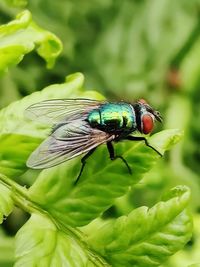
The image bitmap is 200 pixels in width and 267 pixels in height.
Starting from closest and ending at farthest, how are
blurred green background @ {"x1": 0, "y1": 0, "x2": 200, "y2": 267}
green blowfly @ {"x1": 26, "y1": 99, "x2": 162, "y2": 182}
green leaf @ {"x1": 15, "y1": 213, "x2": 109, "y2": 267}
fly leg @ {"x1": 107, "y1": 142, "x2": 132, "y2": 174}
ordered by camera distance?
green leaf @ {"x1": 15, "y1": 213, "x2": 109, "y2": 267}, fly leg @ {"x1": 107, "y1": 142, "x2": 132, "y2": 174}, green blowfly @ {"x1": 26, "y1": 99, "x2": 162, "y2": 182}, blurred green background @ {"x1": 0, "y1": 0, "x2": 200, "y2": 267}

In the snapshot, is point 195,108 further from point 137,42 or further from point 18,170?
point 18,170

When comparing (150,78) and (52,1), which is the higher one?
(52,1)

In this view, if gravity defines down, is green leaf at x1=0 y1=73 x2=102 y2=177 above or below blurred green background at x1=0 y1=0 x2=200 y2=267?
above

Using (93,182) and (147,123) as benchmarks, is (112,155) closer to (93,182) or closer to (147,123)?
(93,182)

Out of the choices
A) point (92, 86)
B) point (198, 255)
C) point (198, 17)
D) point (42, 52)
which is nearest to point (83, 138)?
point (42, 52)

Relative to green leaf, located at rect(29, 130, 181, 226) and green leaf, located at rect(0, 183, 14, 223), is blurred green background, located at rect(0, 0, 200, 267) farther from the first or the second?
green leaf, located at rect(0, 183, 14, 223)

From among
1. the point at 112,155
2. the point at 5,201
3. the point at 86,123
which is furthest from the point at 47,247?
the point at 86,123

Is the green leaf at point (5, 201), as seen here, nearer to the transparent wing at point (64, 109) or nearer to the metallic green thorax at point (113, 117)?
the transparent wing at point (64, 109)

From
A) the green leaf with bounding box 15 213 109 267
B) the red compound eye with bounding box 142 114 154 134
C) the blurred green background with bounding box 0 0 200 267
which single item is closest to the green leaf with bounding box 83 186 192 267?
the green leaf with bounding box 15 213 109 267
